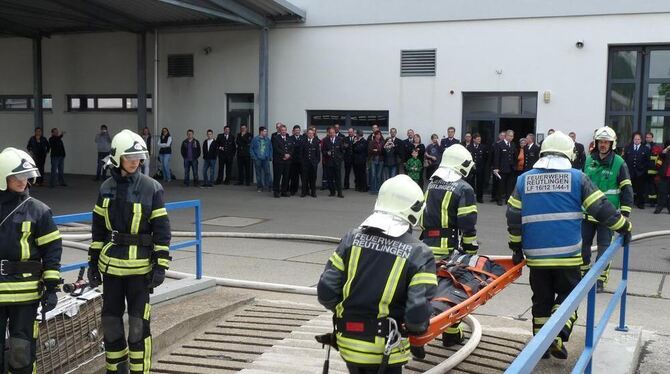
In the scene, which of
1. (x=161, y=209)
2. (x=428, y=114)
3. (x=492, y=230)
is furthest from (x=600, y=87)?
(x=161, y=209)

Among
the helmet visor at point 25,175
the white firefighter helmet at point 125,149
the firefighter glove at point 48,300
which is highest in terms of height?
the white firefighter helmet at point 125,149

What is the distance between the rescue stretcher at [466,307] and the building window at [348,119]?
1478 centimetres

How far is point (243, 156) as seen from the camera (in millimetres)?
20797

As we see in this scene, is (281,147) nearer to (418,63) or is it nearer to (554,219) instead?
(418,63)

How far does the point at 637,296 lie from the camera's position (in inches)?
314

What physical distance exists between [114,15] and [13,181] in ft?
56.8

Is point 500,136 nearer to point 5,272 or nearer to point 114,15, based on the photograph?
point 114,15

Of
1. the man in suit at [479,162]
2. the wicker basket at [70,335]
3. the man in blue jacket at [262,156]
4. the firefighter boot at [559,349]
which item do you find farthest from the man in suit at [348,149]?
the wicker basket at [70,335]

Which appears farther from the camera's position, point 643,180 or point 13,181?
point 643,180

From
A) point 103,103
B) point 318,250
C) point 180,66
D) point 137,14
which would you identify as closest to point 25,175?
point 318,250

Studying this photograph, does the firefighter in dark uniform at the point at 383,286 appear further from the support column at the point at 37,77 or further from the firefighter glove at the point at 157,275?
the support column at the point at 37,77

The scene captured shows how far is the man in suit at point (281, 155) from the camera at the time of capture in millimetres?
18266

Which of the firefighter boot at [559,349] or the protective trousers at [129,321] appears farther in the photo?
the firefighter boot at [559,349]

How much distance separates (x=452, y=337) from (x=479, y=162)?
12111mm
